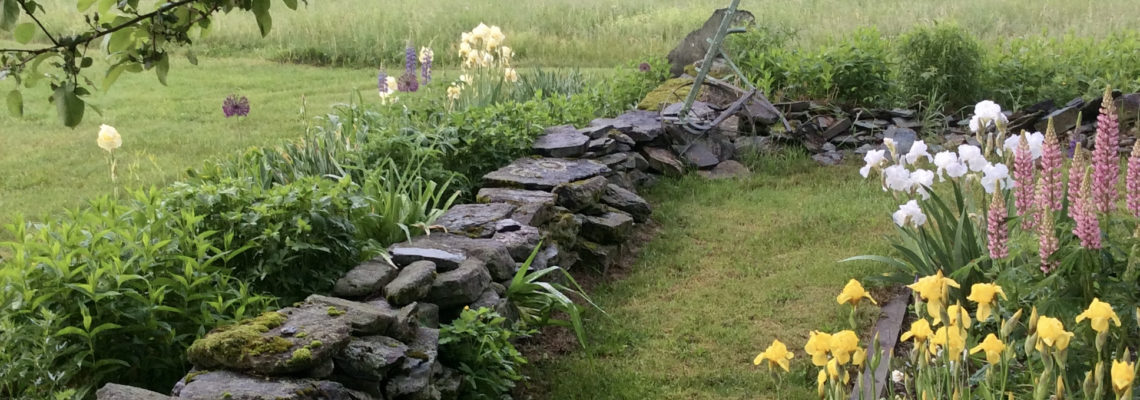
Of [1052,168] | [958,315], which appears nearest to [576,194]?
[1052,168]

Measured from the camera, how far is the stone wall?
307cm

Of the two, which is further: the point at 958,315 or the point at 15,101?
the point at 958,315

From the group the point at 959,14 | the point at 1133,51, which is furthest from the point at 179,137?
the point at 959,14

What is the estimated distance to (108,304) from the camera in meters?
3.24

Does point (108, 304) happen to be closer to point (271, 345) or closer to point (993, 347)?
point (271, 345)

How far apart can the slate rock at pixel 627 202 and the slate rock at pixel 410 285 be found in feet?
7.91

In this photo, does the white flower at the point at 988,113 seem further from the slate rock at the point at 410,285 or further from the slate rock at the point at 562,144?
the slate rock at the point at 562,144

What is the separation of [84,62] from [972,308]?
3.65 m

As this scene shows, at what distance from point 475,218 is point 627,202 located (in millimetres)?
1627

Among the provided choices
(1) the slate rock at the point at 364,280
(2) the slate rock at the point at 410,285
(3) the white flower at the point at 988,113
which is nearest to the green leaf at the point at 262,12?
(2) the slate rock at the point at 410,285

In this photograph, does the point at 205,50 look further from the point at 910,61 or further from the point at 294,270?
the point at 294,270

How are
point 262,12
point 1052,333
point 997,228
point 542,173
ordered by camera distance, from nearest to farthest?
point 262,12
point 1052,333
point 997,228
point 542,173

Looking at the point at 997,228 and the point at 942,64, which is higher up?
the point at 997,228

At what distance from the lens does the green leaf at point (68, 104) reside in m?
1.63
